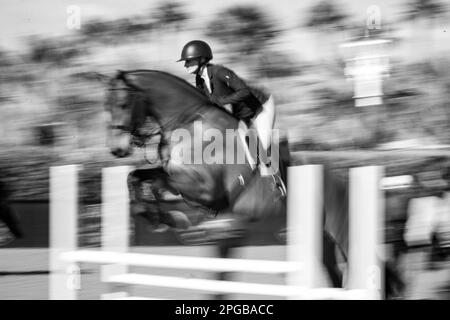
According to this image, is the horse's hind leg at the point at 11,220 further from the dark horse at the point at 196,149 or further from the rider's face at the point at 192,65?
the rider's face at the point at 192,65

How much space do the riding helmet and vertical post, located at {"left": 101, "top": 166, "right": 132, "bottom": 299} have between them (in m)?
0.59

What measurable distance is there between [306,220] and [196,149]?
1.00 meters

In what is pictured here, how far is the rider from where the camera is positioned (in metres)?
3.01

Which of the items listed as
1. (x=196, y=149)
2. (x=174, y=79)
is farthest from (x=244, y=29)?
(x=196, y=149)

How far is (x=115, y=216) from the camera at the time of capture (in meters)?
2.65

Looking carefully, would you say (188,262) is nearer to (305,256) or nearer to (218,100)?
(305,256)

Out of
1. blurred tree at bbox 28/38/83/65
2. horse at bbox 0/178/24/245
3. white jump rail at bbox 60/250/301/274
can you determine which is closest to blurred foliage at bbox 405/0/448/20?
white jump rail at bbox 60/250/301/274

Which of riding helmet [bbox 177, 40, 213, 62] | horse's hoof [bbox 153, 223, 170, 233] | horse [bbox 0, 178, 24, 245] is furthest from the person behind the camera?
horse [bbox 0, 178, 24, 245]

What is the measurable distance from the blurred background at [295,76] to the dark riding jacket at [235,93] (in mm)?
39

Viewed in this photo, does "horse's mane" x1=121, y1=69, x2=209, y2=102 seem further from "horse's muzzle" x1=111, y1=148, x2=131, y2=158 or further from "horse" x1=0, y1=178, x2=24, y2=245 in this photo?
"horse" x1=0, y1=178, x2=24, y2=245

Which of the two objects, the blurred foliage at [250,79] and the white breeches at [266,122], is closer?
the blurred foliage at [250,79]

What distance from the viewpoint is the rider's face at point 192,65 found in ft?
9.95

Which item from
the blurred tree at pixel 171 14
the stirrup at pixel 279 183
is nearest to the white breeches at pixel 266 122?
the stirrup at pixel 279 183
